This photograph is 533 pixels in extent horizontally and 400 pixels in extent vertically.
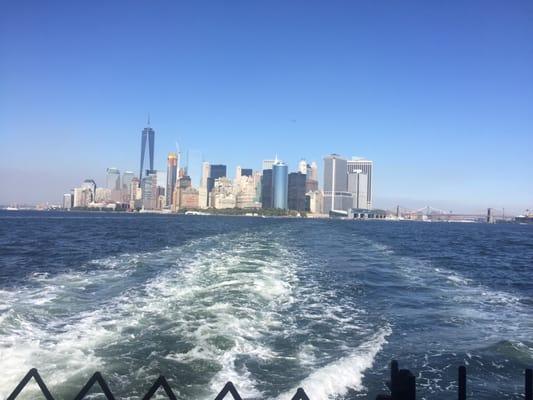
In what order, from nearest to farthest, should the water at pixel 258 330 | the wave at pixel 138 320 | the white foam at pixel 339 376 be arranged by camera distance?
1. the white foam at pixel 339 376
2. the water at pixel 258 330
3. the wave at pixel 138 320

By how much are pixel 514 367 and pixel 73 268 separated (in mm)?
20247

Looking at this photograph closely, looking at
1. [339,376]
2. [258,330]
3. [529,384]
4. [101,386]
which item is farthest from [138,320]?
[529,384]

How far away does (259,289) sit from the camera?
17641 millimetres

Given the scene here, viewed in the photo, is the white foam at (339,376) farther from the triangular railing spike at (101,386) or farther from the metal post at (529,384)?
the triangular railing spike at (101,386)

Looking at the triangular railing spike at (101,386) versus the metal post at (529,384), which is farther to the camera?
the metal post at (529,384)

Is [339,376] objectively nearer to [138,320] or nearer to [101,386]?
[101,386]

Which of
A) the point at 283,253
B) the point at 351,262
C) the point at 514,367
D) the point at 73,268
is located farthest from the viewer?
the point at 283,253

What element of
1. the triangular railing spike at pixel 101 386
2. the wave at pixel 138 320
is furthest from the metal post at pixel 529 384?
the wave at pixel 138 320

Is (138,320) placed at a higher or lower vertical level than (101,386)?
lower

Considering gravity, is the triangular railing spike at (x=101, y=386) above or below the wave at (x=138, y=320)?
above

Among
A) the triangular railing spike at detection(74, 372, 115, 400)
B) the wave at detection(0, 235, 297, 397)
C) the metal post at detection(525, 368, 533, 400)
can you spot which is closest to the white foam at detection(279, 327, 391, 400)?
the wave at detection(0, 235, 297, 397)

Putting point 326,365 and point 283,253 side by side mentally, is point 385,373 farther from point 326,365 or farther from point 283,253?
point 283,253

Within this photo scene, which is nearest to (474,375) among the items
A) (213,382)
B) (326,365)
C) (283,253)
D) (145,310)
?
(326,365)

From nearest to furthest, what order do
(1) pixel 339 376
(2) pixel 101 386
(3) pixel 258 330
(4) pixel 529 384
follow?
(2) pixel 101 386 < (4) pixel 529 384 < (1) pixel 339 376 < (3) pixel 258 330
